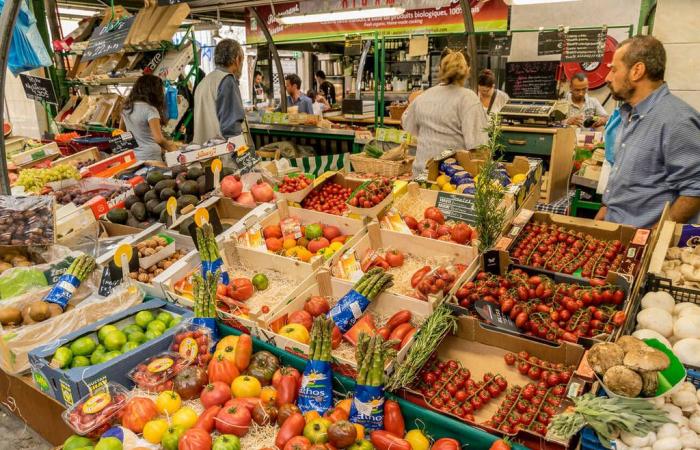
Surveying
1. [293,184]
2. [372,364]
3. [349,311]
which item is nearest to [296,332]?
[349,311]

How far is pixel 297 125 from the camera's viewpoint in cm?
751

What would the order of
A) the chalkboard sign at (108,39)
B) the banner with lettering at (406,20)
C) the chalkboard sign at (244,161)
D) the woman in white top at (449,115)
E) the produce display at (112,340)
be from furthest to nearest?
the banner with lettering at (406,20) < the chalkboard sign at (108,39) < the woman in white top at (449,115) < the chalkboard sign at (244,161) < the produce display at (112,340)

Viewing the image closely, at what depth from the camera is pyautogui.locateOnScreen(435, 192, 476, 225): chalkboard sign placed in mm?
3250

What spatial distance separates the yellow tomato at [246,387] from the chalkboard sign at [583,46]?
630 cm

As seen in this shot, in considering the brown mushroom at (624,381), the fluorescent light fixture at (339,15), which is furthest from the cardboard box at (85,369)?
the fluorescent light fixture at (339,15)

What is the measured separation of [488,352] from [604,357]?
27.0 inches

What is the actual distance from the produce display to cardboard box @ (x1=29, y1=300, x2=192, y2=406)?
30mm

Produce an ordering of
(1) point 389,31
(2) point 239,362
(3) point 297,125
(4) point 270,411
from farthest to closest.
A: (1) point 389,31, (3) point 297,125, (2) point 239,362, (4) point 270,411

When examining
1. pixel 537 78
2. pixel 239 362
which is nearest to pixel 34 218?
pixel 239 362

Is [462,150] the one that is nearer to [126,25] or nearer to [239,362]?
[239,362]

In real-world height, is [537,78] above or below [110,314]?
above

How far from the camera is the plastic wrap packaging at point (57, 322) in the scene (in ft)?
7.80

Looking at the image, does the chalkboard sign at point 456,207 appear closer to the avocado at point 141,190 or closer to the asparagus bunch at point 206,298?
the asparagus bunch at point 206,298

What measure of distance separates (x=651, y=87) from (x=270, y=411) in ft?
9.40
